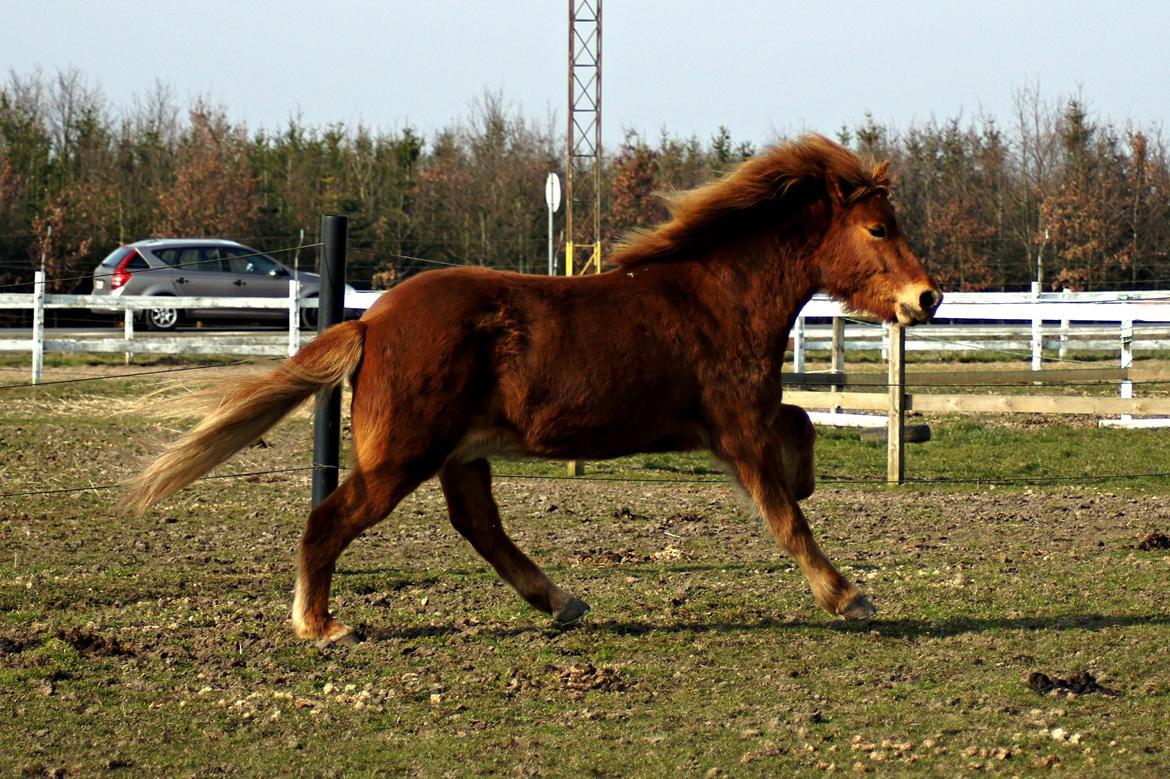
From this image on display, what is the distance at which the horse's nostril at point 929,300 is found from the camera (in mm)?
5996

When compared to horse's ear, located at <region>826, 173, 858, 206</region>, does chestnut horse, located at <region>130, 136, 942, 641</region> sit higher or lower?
lower

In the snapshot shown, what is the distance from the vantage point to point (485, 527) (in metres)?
6.15

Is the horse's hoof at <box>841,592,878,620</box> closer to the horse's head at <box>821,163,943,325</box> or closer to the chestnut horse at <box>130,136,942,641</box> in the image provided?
the chestnut horse at <box>130,136,942,641</box>

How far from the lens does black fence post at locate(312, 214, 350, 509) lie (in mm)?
7035

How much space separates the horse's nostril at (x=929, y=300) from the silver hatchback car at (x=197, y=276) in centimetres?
1879

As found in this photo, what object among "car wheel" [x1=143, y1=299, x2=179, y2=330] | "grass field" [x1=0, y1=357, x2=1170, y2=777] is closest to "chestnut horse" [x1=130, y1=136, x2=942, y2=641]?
"grass field" [x1=0, y1=357, x2=1170, y2=777]

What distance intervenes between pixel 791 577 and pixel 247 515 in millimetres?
3980

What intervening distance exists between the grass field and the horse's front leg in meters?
0.16

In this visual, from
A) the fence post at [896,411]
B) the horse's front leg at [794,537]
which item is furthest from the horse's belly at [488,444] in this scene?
the fence post at [896,411]

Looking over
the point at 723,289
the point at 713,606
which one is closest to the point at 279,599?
the point at 713,606

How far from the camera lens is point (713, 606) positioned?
252 inches

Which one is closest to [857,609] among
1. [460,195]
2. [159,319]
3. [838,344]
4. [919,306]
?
[919,306]

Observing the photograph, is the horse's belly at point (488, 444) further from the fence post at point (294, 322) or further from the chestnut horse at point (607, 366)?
the fence post at point (294, 322)

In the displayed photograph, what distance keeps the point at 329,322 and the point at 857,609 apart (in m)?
3.21
